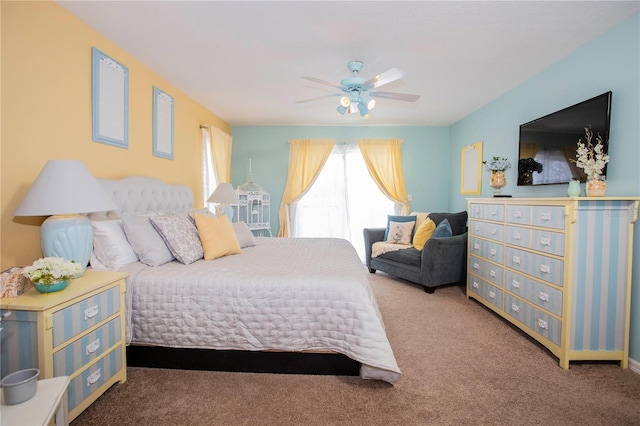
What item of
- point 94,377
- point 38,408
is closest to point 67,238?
point 94,377

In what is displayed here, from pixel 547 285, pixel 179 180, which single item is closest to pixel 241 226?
pixel 179 180

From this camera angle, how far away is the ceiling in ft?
6.84

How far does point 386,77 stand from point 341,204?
330 cm

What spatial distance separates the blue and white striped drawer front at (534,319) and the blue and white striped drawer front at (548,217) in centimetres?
67

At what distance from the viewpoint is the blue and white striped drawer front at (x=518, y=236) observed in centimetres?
258

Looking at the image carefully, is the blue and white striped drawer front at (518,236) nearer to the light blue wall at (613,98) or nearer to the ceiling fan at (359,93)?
the light blue wall at (613,98)

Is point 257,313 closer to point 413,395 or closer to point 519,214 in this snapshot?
point 413,395

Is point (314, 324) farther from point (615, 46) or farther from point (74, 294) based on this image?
point (615, 46)

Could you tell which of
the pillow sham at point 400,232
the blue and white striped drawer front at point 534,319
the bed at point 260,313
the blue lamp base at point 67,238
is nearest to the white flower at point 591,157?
the blue and white striped drawer front at point 534,319

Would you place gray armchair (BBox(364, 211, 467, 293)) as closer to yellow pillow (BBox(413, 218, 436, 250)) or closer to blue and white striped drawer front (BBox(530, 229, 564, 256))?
yellow pillow (BBox(413, 218, 436, 250))

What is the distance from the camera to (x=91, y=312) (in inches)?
63.9

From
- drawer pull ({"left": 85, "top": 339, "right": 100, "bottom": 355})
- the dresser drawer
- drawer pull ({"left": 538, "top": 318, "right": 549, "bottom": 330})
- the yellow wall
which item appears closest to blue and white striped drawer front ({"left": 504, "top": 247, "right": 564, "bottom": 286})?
the dresser drawer

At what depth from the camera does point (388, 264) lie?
4.34m

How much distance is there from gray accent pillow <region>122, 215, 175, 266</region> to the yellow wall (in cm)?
51
